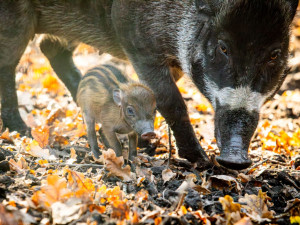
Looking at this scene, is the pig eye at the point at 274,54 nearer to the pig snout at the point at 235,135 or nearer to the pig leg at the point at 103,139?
the pig snout at the point at 235,135

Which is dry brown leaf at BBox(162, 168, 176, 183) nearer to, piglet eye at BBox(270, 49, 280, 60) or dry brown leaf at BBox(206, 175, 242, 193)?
dry brown leaf at BBox(206, 175, 242, 193)

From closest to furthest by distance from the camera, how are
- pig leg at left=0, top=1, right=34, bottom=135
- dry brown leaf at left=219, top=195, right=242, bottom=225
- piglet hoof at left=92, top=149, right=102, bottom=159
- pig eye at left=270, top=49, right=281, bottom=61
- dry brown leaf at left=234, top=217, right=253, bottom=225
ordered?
dry brown leaf at left=234, top=217, right=253, bottom=225
dry brown leaf at left=219, top=195, right=242, bottom=225
pig eye at left=270, top=49, right=281, bottom=61
piglet hoof at left=92, top=149, right=102, bottom=159
pig leg at left=0, top=1, right=34, bottom=135

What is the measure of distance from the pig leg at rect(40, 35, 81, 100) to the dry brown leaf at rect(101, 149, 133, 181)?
2153mm

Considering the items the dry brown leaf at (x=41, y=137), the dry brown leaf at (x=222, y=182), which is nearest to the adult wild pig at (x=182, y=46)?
the dry brown leaf at (x=222, y=182)

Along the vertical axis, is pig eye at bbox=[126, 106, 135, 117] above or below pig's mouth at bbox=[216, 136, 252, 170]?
above

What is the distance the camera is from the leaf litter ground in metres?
2.25

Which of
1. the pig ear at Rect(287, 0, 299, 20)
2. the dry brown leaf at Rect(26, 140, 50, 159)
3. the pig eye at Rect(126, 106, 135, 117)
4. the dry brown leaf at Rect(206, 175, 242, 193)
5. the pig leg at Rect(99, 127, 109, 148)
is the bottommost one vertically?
the dry brown leaf at Rect(206, 175, 242, 193)

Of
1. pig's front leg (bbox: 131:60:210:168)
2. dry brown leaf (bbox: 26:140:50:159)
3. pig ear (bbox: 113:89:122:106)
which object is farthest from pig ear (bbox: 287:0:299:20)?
dry brown leaf (bbox: 26:140:50:159)

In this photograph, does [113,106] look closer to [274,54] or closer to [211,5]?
[211,5]

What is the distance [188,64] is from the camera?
3.68m

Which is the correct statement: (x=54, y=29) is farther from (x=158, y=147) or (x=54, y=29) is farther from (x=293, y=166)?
(x=293, y=166)

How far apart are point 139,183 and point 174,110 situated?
3.46 feet

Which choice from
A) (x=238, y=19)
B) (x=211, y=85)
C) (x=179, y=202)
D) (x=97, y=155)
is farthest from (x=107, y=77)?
(x=179, y=202)

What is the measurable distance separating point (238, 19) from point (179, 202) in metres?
1.46
